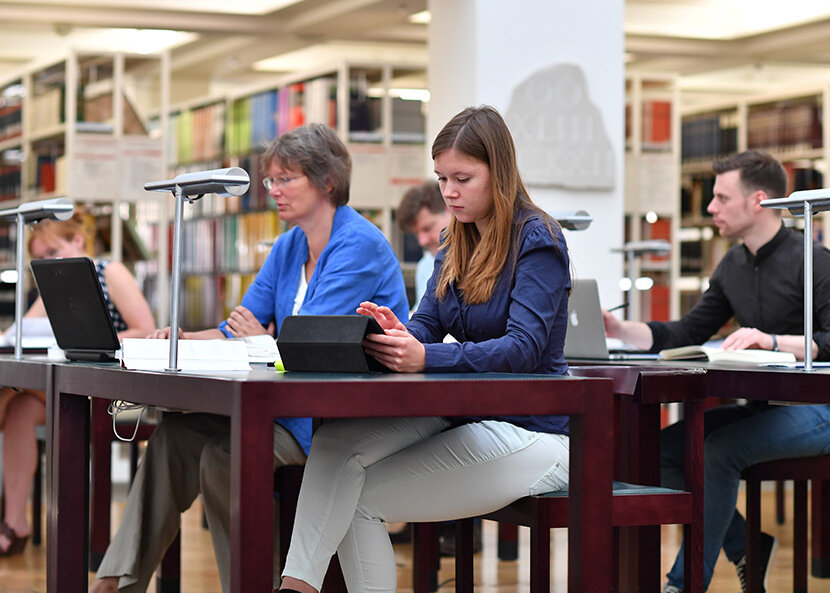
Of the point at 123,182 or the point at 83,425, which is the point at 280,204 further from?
the point at 123,182

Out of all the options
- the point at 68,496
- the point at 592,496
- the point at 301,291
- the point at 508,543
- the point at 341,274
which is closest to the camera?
the point at 592,496

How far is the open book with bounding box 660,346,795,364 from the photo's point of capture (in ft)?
8.87

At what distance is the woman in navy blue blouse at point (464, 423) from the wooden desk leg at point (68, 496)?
0.52 metres

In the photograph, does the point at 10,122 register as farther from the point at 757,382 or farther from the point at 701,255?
the point at 757,382

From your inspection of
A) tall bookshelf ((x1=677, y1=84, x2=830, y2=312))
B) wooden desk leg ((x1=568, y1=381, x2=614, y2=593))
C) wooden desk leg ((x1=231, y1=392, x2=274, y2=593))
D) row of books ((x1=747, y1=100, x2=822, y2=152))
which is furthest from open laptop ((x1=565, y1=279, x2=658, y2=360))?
row of books ((x1=747, y1=100, x2=822, y2=152))

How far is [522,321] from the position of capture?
2092 millimetres

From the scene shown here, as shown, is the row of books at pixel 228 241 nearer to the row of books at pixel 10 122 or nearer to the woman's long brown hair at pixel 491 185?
the row of books at pixel 10 122

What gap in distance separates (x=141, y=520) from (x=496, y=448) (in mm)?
882

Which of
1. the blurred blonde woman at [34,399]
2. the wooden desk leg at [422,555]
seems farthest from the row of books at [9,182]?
the wooden desk leg at [422,555]

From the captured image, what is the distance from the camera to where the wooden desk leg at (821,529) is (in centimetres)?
345

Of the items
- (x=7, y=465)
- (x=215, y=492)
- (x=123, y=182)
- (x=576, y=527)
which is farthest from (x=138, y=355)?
(x=123, y=182)

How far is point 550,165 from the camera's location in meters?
5.17

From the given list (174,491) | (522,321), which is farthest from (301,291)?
(522,321)

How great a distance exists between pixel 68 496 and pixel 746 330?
5.28ft
